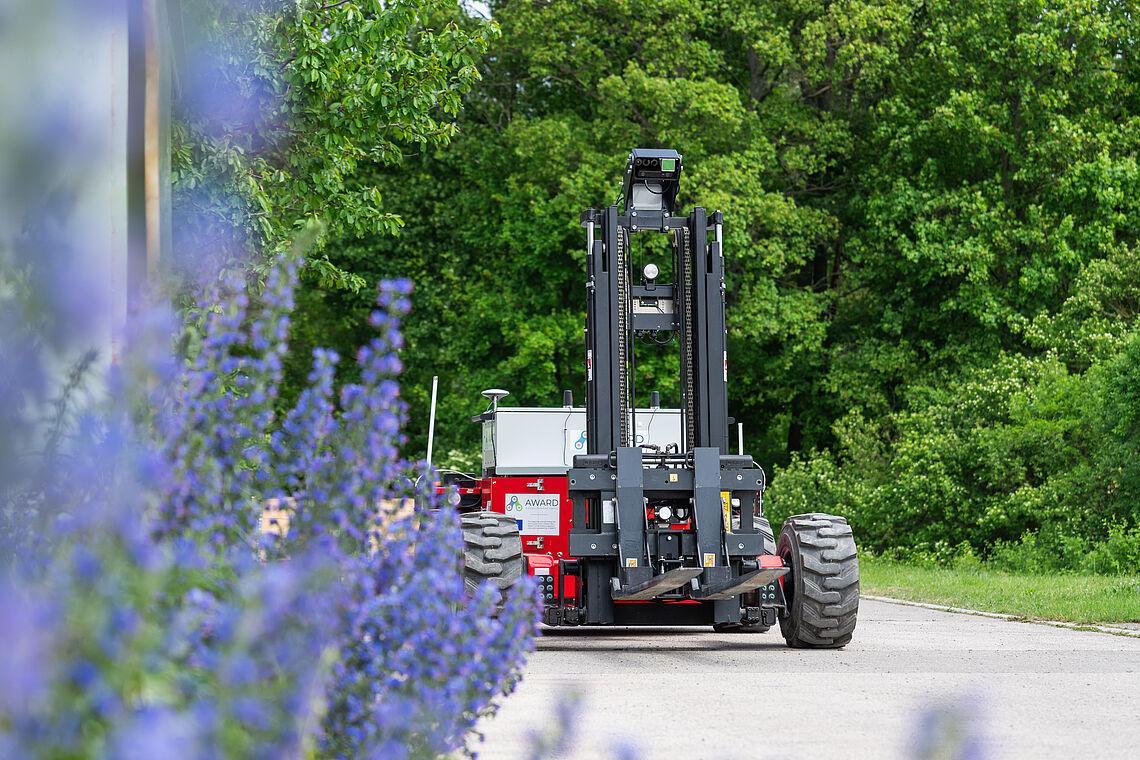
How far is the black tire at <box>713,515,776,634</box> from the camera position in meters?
12.5

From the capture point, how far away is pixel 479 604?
459 centimetres

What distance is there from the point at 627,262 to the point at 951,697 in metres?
5.96

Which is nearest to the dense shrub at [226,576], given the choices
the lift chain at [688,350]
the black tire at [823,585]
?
the black tire at [823,585]

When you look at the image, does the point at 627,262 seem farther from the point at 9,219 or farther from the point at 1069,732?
the point at 9,219

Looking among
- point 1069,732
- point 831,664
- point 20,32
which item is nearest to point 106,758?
point 20,32

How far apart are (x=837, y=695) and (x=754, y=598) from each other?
12.6 feet

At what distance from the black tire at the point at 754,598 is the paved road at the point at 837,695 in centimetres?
23

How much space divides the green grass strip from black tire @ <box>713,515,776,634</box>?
129 inches

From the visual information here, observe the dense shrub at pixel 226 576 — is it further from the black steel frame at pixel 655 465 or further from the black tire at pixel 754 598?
the black tire at pixel 754 598

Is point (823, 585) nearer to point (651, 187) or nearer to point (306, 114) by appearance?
point (651, 187)

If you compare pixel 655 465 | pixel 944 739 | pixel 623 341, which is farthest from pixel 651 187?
pixel 944 739

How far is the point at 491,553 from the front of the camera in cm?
1159

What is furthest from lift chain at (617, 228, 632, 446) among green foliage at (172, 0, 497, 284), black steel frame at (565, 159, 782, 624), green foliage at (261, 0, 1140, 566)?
green foliage at (261, 0, 1140, 566)

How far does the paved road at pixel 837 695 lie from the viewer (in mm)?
6590
